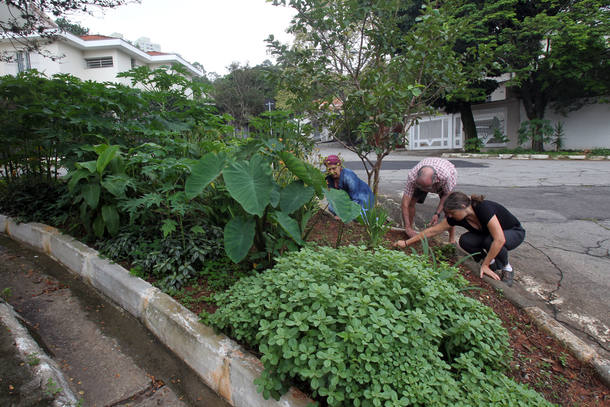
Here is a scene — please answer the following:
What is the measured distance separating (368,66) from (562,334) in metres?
3.20

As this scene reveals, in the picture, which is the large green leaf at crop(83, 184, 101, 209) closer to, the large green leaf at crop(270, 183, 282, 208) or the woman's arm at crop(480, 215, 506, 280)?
the large green leaf at crop(270, 183, 282, 208)

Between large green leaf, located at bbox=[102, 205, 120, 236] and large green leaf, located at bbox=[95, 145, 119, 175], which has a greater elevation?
large green leaf, located at bbox=[95, 145, 119, 175]

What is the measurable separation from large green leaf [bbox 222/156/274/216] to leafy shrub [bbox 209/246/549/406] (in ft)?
1.29

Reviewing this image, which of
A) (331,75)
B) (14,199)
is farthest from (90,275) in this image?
(331,75)

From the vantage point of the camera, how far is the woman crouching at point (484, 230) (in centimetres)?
286

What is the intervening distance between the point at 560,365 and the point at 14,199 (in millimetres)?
5584

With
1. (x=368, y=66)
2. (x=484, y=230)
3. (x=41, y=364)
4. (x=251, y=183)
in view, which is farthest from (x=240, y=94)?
(x=41, y=364)

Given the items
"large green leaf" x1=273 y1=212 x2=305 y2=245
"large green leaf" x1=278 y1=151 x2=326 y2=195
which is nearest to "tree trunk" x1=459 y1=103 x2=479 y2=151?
"large green leaf" x1=278 y1=151 x2=326 y2=195

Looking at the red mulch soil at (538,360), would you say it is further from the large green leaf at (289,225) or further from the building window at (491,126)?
the building window at (491,126)

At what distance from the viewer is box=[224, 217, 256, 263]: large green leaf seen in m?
2.16

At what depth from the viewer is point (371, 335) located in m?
1.37

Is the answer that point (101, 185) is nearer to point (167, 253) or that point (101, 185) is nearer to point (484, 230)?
point (167, 253)

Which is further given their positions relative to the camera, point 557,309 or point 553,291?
point 553,291

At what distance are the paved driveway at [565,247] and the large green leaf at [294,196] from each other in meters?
2.08
